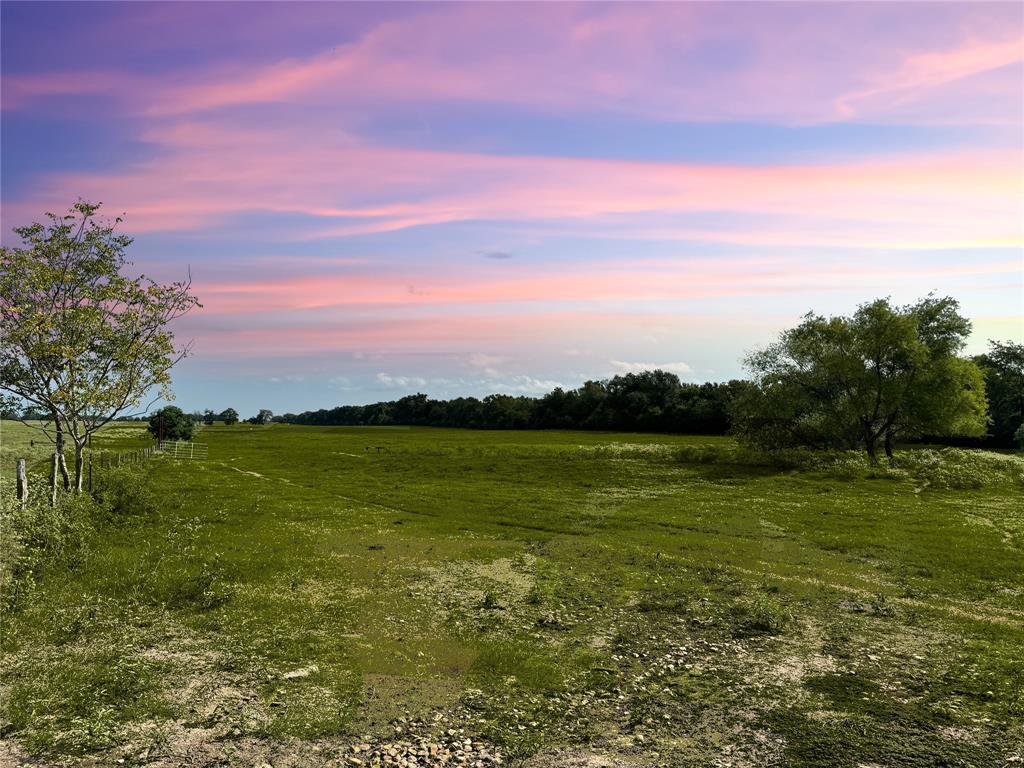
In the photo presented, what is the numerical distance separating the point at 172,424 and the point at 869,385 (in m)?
99.5

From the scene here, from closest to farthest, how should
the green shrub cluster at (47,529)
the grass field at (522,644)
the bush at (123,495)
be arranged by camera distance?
the grass field at (522,644)
the green shrub cluster at (47,529)
the bush at (123,495)

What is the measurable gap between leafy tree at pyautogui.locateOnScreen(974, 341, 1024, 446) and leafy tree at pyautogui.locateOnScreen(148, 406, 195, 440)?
13061cm

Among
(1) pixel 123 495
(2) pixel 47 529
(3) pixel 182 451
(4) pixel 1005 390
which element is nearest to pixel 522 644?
(2) pixel 47 529

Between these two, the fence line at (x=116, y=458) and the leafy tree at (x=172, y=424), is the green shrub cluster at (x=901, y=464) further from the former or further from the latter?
the leafy tree at (x=172, y=424)

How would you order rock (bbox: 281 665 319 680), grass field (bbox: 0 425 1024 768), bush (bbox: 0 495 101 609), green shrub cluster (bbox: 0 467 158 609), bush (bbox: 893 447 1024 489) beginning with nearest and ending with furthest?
grass field (bbox: 0 425 1024 768) → rock (bbox: 281 665 319 680) → bush (bbox: 0 495 101 609) → green shrub cluster (bbox: 0 467 158 609) → bush (bbox: 893 447 1024 489)

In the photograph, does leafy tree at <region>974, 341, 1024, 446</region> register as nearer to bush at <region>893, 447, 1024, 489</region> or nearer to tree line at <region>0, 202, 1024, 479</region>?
tree line at <region>0, 202, 1024, 479</region>

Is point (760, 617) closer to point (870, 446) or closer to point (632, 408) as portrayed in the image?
point (870, 446)

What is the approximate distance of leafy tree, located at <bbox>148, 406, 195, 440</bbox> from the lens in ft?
311

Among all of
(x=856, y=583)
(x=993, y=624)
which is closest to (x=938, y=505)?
(x=856, y=583)

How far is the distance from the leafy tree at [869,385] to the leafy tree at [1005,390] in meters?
46.8

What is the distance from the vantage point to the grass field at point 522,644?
1138 centimetres

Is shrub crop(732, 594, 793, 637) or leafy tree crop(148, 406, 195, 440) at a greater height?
leafy tree crop(148, 406, 195, 440)

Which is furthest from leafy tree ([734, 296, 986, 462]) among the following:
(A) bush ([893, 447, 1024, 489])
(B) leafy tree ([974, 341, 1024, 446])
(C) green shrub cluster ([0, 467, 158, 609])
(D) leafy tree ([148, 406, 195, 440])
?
(D) leafy tree ([148, 406, 195, 440])

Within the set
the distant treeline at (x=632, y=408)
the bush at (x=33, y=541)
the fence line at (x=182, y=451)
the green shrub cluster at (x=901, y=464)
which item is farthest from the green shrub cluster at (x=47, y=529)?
the distant treeline at (x=632, y=408)
